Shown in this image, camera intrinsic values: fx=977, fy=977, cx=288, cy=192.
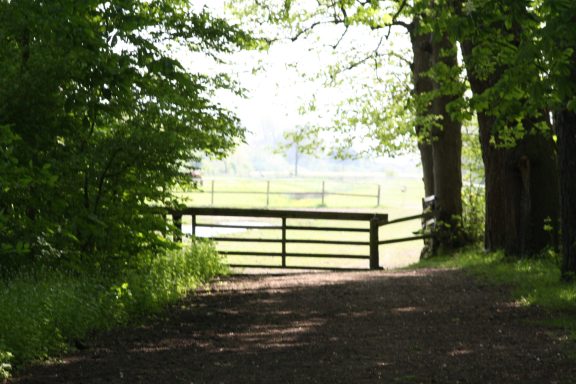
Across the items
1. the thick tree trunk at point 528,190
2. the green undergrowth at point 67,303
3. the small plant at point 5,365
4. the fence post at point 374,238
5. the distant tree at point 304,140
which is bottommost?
the small plant at point 5,365

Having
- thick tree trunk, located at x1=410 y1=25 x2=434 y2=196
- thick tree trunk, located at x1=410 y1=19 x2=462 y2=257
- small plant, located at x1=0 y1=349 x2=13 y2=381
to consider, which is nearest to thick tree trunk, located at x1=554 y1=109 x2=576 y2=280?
small plant, located at x1=0 y1=349 x2=13 y2=381

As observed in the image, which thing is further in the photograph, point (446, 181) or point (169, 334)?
point (446, 181)

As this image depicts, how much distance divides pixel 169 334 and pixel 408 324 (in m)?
2.64

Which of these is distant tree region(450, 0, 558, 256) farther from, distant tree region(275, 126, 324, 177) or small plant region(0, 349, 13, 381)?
distant tree region(275, 126, 324, 177)

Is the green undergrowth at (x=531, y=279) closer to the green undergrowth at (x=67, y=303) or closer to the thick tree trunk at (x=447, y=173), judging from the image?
the thick tree trunk at (x=447, y=173)

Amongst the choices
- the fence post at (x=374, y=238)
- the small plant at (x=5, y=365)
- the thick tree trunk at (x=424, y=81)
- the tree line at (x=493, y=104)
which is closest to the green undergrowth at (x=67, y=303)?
the small plant at (x=5, y=365)

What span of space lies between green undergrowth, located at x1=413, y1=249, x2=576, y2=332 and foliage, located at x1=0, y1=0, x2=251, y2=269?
4657 millimetres

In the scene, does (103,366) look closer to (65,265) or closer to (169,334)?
(169,334)

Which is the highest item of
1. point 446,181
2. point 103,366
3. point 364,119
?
A: point 364,119

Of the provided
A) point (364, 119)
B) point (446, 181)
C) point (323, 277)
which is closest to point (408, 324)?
point (323, 277)

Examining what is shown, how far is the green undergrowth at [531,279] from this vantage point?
11.4 metres

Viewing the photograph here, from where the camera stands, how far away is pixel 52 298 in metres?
9.84

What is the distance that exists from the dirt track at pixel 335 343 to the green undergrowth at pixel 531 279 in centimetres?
31

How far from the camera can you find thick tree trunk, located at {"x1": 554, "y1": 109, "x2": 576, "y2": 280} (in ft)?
43.8
